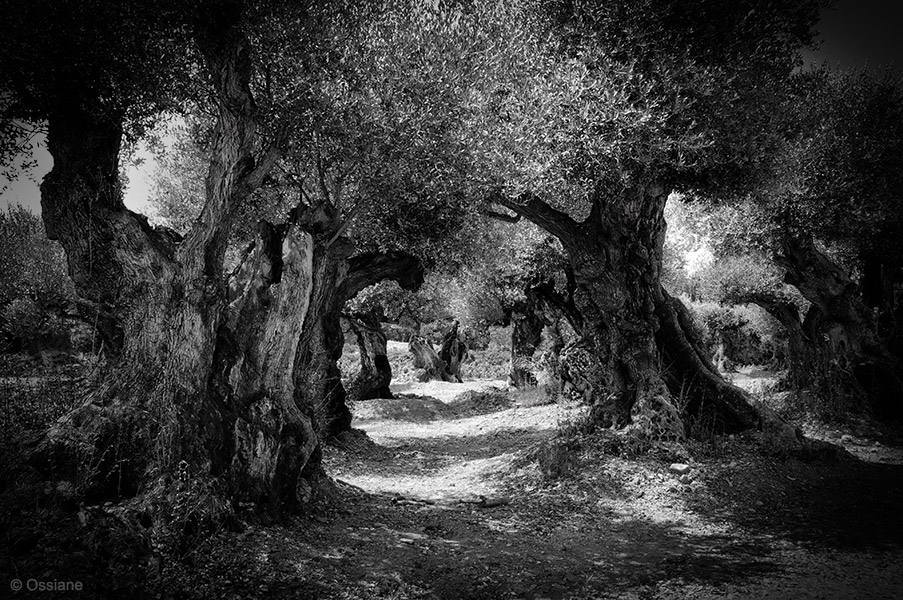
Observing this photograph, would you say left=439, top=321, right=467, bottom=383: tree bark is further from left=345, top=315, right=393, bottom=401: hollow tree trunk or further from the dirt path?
the dirt path

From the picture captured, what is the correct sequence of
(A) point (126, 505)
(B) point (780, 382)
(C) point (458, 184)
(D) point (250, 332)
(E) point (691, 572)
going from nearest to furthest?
(A) point (126, 505) → (E) point (691, 572) → (D) point (250, 332) → (C) point (458, 184) → (B) point (780, 382)

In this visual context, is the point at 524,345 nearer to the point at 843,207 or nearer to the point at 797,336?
the point at 797,336

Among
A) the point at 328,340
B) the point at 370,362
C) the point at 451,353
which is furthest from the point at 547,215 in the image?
the point at 451,353

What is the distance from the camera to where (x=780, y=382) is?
22.6 m

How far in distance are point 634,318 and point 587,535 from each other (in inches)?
227

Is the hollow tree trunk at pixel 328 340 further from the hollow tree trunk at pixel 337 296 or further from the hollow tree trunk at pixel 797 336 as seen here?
the hollow tree trunk at pixel 797 336

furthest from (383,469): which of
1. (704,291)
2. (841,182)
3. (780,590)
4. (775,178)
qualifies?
(704,291)

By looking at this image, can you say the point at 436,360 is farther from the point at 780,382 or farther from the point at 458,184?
the point at 458,184

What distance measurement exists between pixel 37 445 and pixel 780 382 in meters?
25.0

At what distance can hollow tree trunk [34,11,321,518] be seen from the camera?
6.46 metres

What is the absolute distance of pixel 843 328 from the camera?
1805cm

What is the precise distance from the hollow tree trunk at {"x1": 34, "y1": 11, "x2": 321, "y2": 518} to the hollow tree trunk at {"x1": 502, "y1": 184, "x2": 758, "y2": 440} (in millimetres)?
6359

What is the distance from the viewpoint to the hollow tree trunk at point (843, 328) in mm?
16609

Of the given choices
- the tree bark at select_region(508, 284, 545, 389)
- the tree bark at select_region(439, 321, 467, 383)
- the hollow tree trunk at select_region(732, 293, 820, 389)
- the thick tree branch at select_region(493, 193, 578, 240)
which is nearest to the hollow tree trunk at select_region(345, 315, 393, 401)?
the tree bark at select_region(508, 284, 545, 389)
